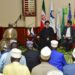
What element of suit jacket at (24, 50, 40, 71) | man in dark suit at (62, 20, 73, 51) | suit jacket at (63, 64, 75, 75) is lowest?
man in dark suit at (62, 20, 73, 51)

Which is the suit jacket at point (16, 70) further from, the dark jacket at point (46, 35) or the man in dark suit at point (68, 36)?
the man in dark suit at point (68, 36)

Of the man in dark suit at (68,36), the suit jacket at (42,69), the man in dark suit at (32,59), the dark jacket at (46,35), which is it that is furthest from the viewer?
the man in dark suit at (68,36)

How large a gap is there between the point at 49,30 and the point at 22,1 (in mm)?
3214

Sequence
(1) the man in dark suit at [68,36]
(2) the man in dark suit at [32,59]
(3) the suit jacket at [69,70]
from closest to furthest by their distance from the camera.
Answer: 1. (3) the suit jacket at [69,70]
2. (2) the man in dark suit at [32,59]
3. (1) the man in dark suit at [68,36]

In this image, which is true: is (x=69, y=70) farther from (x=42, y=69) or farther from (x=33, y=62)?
(x=33, y=62)

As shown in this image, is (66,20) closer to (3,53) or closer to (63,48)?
(63,48)

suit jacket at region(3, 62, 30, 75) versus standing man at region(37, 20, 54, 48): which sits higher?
suit jacket at region(3, 62, 30, 75)

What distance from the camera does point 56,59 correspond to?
22.6ft

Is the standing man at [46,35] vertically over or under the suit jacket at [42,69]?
under

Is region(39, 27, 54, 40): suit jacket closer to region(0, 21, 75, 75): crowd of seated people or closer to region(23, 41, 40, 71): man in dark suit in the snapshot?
region(0, 21, 75, 75): crowd of seated people

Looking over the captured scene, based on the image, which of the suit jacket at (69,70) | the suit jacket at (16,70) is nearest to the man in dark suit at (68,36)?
the suit jacket at (69,70)

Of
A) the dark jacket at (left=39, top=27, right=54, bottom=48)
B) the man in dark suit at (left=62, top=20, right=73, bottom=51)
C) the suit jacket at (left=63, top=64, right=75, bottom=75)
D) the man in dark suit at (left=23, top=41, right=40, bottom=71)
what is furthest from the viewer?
the man in dark suit at (left=62, top=20, right=73, bottom=51)

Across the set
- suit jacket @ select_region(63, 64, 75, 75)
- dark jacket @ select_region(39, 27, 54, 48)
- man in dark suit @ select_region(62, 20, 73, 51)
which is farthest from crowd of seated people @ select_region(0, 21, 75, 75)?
man in dark suit @ select_region(62, 20, 73, 51)

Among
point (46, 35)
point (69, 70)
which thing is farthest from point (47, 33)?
point (69, 70)
